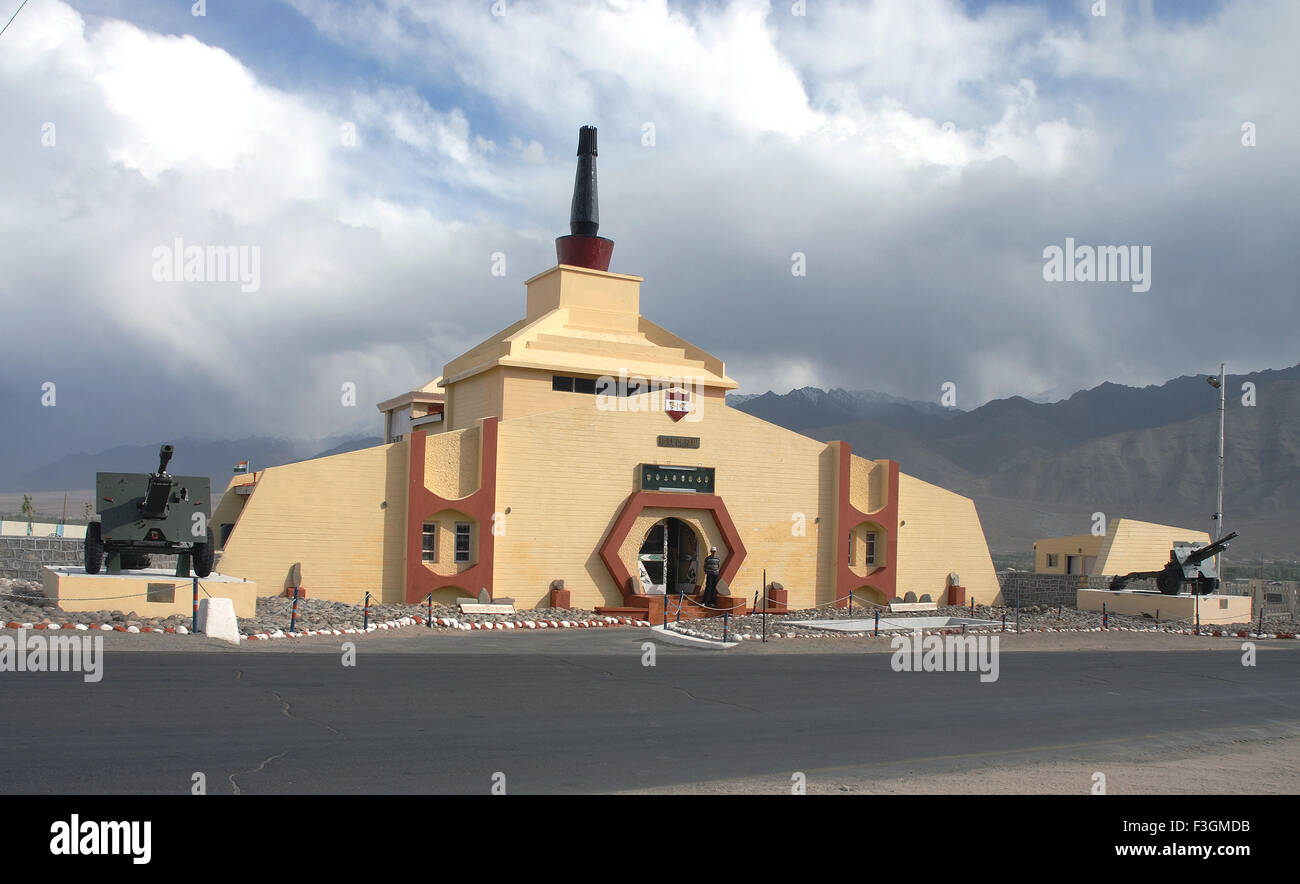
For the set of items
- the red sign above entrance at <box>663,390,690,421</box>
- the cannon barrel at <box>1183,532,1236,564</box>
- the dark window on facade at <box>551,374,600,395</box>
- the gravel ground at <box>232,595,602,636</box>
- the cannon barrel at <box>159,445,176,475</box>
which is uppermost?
the dark window on facade at <box>551,374,600,395</box>

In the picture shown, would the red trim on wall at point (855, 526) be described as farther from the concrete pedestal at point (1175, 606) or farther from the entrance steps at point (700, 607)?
the concrete pedestal at point (1175, 606)

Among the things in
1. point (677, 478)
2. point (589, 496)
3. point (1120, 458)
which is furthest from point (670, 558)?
point (1120, 458)

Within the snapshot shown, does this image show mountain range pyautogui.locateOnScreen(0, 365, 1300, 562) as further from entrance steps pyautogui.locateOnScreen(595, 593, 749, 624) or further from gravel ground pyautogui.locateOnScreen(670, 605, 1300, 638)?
entrance steps pyautogui.locateOnScreen(595, 593, 749, 624)

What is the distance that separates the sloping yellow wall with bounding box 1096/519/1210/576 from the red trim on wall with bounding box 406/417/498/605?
22.9m

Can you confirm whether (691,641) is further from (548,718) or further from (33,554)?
(33,554)

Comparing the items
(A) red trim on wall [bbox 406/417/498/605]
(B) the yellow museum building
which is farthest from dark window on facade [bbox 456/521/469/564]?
(A) red trim on wall [bbox 406/417/498/605]

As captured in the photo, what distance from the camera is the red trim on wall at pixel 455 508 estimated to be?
30.0 metres

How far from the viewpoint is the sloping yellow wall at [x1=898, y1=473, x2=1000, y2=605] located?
37.8 m

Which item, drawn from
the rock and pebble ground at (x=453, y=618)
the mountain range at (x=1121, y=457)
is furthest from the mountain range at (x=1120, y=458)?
the rock and pebble ground at (x=453, y=618)

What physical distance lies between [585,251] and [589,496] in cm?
1104

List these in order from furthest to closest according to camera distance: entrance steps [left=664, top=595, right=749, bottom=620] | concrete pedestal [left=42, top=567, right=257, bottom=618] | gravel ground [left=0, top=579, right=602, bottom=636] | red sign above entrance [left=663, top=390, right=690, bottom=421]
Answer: red sign above entrance [left=663, top=390, right=690, bottom=421]
entrance steps [left=664, top=595, right=749, bottom=620]
concrete pedestal [left=42, top=567, right=257, bottom=618]
gravel ground [left=0, top=579, right=602, bottom=636]

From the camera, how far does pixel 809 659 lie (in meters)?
22.0

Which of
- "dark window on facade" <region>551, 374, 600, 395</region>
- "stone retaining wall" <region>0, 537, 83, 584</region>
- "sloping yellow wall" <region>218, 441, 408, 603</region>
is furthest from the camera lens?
"dark window on facade" <region>551, 374, 600, 395</region>

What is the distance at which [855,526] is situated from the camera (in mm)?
36781
